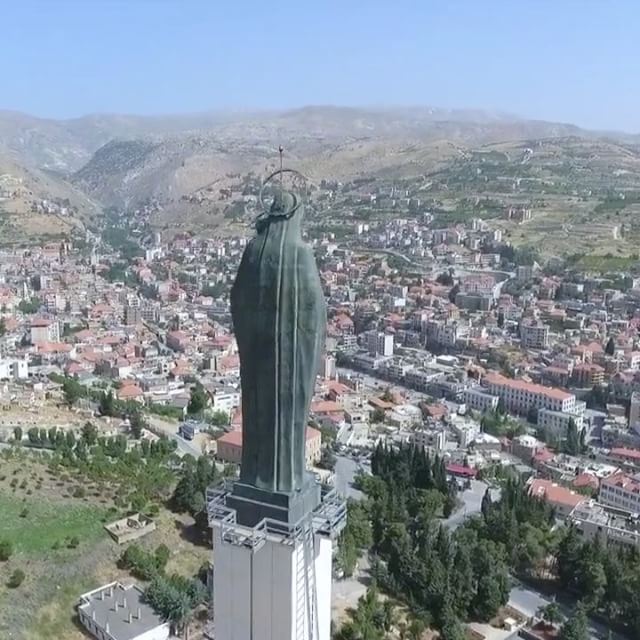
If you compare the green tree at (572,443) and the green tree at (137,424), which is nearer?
the green tree at (137,424)

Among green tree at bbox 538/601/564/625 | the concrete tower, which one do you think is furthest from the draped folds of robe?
green tree at bbox 538/601/564/625

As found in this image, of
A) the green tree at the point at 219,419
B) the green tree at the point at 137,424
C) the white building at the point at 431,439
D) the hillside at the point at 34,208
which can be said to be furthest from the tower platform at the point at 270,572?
the hillside at the point at 34,208

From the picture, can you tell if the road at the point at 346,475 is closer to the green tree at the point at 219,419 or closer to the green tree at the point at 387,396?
the green tree at the point at 219,419

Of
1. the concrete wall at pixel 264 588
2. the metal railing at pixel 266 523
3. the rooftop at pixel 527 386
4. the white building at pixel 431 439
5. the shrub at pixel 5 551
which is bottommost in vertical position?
the white building at pixel 431 439

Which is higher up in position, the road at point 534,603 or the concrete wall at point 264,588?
the concrete wall at point 264,588

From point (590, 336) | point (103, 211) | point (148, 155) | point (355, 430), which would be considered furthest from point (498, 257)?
point (148, 155)

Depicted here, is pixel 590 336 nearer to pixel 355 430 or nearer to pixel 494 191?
pixel 355 430

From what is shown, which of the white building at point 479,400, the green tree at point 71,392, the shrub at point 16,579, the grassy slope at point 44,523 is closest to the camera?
the shrub at point 16,579
